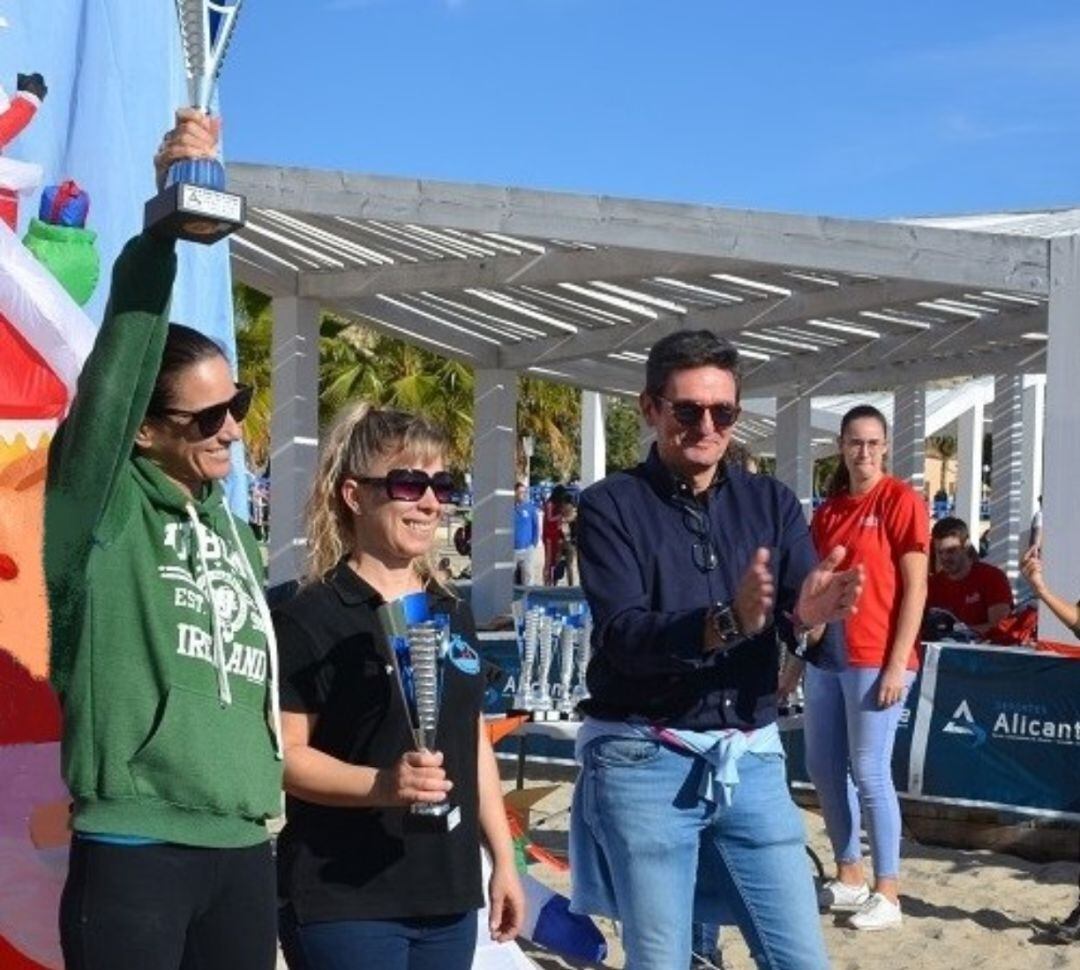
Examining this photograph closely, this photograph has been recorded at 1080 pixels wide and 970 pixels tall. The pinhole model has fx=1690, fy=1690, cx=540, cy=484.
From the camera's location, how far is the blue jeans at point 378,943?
108 inches

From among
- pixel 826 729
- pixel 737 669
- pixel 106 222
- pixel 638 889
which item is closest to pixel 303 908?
pixel 638 889

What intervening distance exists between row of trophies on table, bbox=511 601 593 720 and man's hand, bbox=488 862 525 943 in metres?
5.48

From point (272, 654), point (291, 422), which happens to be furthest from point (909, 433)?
point (272, 654)

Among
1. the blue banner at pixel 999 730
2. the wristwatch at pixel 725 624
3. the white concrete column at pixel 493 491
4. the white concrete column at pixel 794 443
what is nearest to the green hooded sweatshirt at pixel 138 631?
the wristwatch at pixel 725 624

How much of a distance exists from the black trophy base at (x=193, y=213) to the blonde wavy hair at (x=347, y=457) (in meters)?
0.67

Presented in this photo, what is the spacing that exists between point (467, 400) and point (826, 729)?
1076 inches

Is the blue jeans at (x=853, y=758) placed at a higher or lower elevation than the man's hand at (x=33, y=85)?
lower

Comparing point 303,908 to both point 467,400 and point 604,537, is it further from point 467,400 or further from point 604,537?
point 467,400

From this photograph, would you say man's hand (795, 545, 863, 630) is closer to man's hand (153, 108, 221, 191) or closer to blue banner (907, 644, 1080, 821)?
man's hand (153, 108, 221, 191)

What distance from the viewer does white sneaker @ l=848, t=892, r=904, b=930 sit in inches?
241

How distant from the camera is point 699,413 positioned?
11.1 ft

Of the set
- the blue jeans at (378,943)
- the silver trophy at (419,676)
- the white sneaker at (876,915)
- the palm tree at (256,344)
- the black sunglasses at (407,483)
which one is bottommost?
the white sneaker at (876,915)

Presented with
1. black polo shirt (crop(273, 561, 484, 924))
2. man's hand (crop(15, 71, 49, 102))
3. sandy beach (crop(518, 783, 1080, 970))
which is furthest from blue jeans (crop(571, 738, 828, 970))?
sandy beach (crop(518, 783, 1080, 970))

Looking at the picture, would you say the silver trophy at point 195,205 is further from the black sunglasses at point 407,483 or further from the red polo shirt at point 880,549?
the red polo shirt at point 880,549
